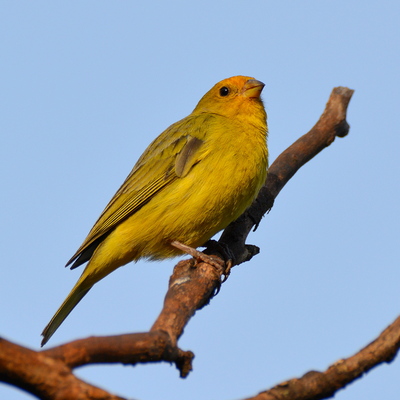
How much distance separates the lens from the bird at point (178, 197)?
5691 millimetres

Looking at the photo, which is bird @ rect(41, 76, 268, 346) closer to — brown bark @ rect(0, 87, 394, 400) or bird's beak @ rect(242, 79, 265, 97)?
bird's beak @ rect(242, 79, 265, 97)

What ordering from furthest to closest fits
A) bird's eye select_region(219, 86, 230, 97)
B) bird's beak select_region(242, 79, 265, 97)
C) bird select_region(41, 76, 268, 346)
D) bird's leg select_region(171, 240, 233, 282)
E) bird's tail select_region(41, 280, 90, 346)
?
bird's eye select_region(219, 86, 230, 97) < bird's beak select_region(242, 79, 265, 97) < bird's tail select_region(41, 280, 90, 346) < bird select_region(41, 76, 268, 346) < bird's leg select_region(171, 240, 233, 282)

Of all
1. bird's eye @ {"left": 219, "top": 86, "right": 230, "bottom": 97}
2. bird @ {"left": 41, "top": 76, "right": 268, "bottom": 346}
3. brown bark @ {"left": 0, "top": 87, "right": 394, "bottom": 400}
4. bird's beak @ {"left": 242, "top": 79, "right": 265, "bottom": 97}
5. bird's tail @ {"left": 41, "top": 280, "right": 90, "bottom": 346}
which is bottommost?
brown bark @ {"left": 0, "top": 87, "right": 394, "bottom": 400}

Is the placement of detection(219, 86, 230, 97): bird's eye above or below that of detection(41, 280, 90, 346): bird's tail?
above

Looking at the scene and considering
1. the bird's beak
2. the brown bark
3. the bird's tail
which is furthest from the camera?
the bird's beak

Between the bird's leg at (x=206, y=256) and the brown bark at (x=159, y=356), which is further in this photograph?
the bird's leg at (x=206, y=256)

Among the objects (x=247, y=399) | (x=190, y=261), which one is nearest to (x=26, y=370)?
(x=247, y=399)

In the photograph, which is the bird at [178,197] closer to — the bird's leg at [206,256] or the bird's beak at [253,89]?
the bird's leg at [206,256]

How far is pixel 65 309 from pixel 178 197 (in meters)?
1.46

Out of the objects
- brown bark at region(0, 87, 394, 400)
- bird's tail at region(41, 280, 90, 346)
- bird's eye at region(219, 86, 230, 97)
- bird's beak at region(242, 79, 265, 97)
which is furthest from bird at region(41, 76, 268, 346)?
brown bark at region(0, 87, 394, 400)

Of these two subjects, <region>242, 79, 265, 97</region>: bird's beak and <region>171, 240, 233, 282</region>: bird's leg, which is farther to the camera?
<region>242, 79, 265, 97</region>: bird's beak

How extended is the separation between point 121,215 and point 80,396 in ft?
11.7

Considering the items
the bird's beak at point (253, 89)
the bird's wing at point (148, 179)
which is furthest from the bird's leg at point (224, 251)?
the bird's beak at point (253, 89)

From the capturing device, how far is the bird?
569 centimetres
